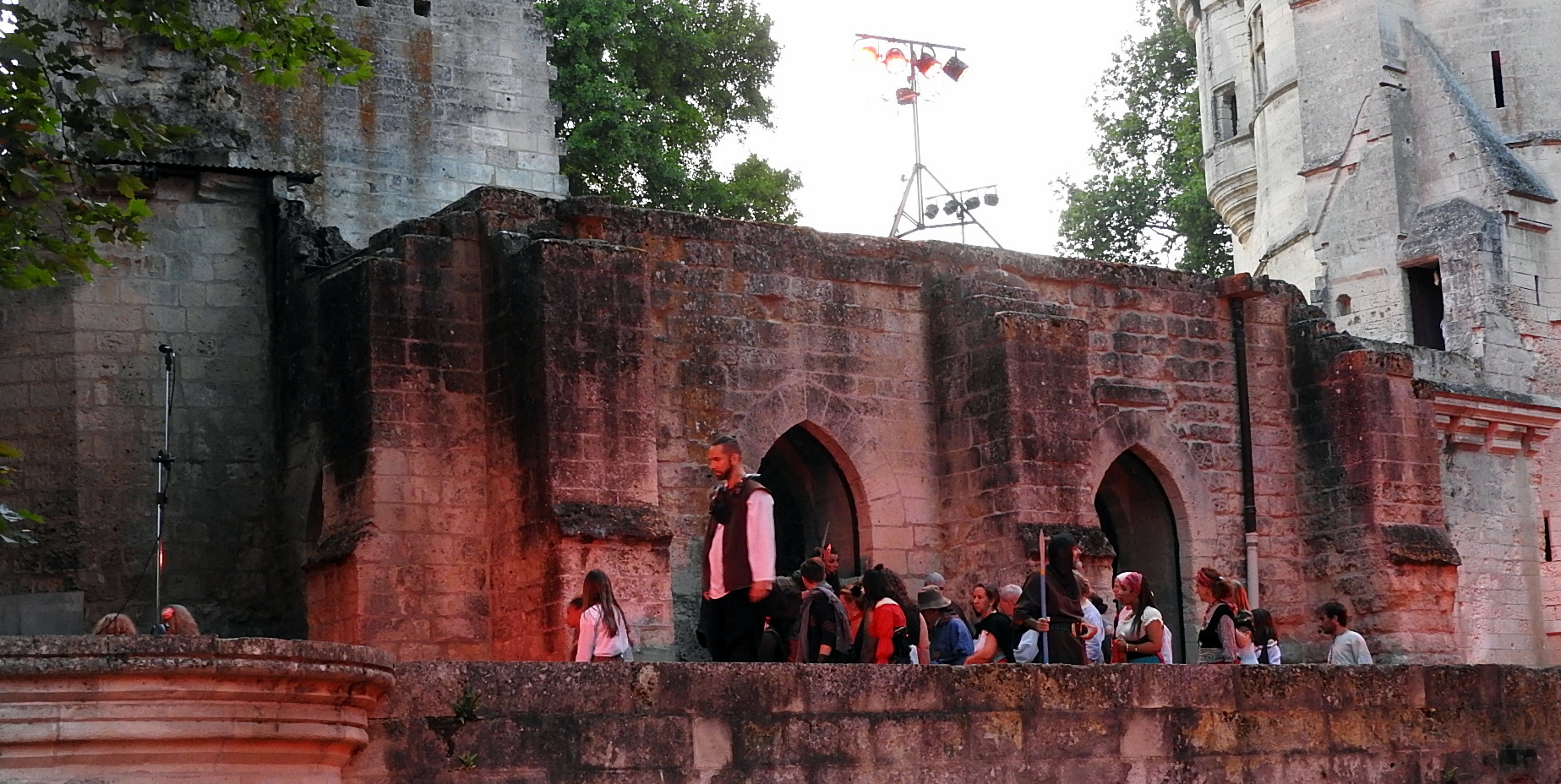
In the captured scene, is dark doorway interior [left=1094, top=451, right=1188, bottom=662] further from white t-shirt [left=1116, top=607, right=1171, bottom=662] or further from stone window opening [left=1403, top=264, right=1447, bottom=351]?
stone window opening [left=1403, top=264, right=1447, bottom=351]

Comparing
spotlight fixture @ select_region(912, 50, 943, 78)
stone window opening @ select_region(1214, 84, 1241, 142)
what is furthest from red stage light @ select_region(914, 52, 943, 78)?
stone window opening @ select_region(1214, 84, 1241, 142)

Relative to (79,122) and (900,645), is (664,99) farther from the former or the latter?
(900,645)

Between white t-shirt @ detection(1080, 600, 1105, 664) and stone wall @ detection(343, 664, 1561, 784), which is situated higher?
white t-shirt @ detection(1080, 600, 1105, 664)

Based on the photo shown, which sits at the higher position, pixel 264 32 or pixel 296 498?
pixel 264 32

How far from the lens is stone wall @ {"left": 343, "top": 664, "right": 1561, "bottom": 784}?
30.3 ft

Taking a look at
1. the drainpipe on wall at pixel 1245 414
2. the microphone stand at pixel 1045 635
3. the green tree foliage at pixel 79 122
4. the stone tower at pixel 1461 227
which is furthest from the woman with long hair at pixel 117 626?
the stone tower at pixel 1461 227

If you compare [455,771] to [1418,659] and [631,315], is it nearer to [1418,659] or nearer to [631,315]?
[631,315]

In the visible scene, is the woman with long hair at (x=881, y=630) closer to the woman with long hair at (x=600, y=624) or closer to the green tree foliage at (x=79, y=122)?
the woman with long hair at (x=600, y=624)

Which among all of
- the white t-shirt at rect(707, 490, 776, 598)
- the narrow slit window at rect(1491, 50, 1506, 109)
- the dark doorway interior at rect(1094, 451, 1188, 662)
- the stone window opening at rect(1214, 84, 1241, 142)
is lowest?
the white t-shirt at rect(707, 490, 776, 598)

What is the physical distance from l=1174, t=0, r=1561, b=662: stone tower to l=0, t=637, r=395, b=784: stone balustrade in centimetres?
2056

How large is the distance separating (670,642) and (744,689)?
6511 mm

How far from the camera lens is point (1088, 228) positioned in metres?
43.4

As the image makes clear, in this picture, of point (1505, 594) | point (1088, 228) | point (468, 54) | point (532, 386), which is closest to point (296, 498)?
point (532, 386)

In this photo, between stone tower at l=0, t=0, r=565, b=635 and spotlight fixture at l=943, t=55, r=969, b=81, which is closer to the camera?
stone tower at l=0, t=0, r=565, b=635
